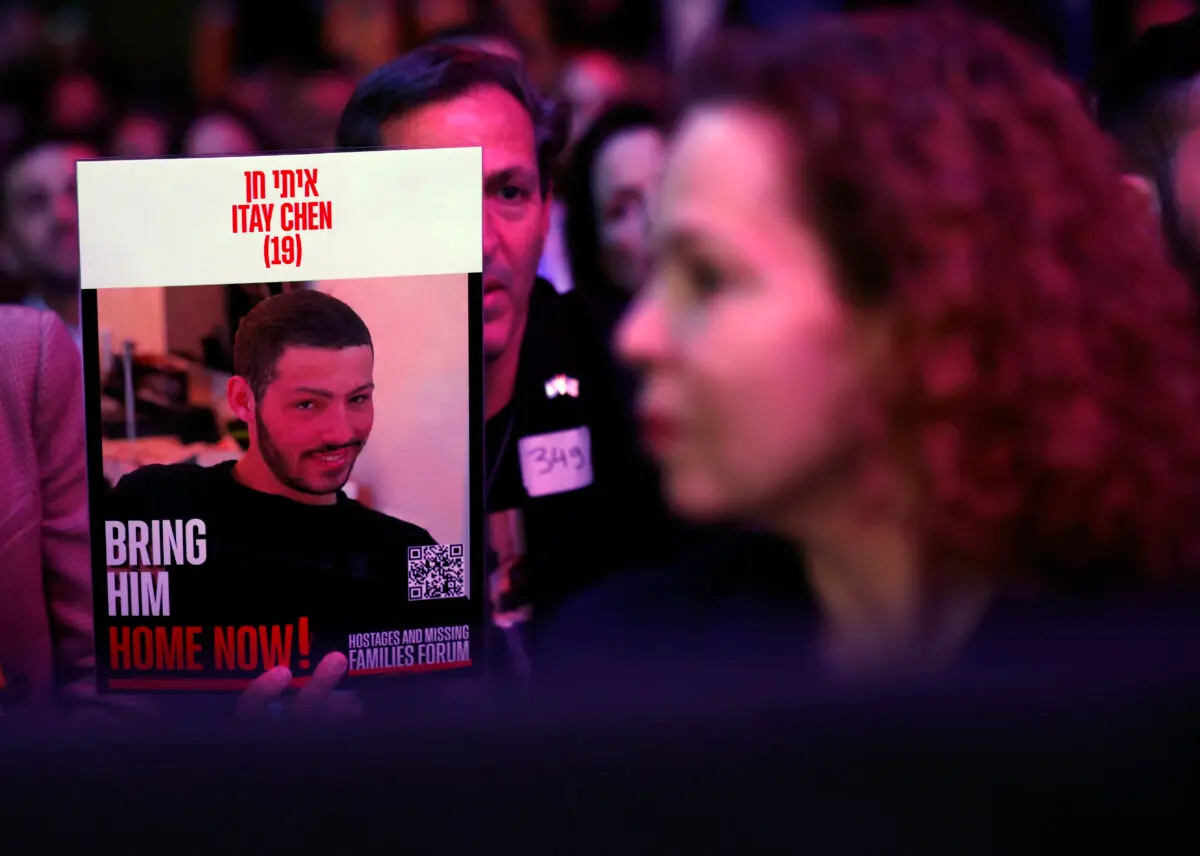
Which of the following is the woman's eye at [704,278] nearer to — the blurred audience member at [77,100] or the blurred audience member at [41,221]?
the blurred audience member at [41,221]

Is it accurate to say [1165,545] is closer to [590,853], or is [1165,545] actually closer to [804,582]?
[804,582]

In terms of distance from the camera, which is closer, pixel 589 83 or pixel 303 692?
pixel 303 692

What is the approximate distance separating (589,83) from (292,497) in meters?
3.28

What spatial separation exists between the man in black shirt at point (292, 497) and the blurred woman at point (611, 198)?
153cm

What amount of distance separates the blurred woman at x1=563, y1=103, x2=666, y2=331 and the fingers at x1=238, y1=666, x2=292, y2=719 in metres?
1.62

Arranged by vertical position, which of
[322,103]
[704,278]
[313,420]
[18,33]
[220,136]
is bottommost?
[313,420]

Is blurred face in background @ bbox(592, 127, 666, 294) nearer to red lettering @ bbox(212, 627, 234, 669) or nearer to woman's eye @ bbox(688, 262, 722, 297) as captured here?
red lettering @ bbox(212, 627, 234, 669)

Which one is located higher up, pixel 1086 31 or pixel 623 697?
pixel 1086 31

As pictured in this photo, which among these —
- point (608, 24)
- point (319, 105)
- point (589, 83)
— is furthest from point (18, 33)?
point (589, 83)

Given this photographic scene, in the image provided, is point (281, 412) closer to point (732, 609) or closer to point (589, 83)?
point (732, 609)

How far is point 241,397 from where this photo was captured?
1181 millimetres

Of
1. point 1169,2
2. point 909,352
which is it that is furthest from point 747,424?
point 1169,2

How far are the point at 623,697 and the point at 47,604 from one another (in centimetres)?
113

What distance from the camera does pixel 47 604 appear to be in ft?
4.67
